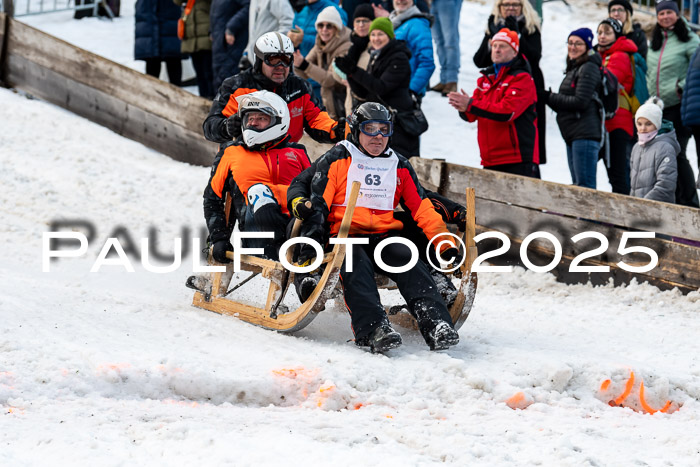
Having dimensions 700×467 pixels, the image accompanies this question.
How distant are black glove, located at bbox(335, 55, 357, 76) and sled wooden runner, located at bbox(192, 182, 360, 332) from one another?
2359 mm

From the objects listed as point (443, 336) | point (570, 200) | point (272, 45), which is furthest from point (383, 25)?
point (443, 336)

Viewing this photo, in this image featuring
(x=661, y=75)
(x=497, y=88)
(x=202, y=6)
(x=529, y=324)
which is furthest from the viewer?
(x=202, y=6)

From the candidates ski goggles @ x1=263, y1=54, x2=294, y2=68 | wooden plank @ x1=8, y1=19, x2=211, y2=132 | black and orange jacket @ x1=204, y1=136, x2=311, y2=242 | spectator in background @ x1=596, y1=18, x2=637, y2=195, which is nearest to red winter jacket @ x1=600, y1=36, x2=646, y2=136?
spectator in background @ x1=596, y1=18, x2=637, y2=195

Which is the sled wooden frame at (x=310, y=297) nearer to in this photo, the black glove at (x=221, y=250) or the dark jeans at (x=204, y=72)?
the black glove at (x=221, y=250)

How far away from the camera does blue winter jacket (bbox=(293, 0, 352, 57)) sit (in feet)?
32.4

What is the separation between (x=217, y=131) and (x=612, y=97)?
10.7 ft

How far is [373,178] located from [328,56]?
3.77 metres

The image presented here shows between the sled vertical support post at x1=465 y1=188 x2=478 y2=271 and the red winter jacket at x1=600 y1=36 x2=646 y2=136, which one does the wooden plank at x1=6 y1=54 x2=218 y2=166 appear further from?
the sled vertical support post at x1=465 y1=188 x2=478 y2=271

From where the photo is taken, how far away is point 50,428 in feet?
13.0

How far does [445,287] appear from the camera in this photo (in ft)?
19.4

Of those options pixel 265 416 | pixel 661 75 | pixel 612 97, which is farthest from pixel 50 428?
pixel 661 75

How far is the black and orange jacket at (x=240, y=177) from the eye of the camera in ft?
20.7

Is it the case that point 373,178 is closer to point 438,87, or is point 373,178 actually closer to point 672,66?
point 672,66

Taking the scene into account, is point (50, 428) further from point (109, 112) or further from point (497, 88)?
point (109, 112)
